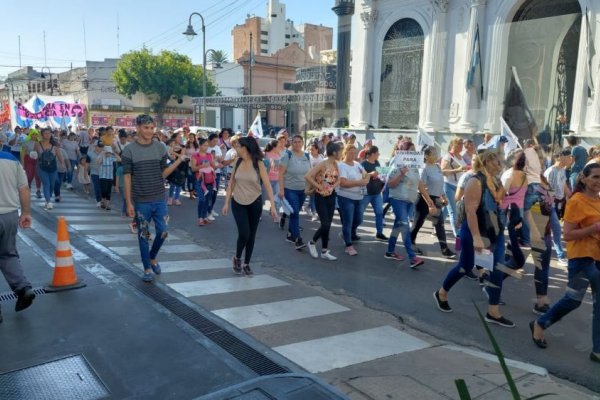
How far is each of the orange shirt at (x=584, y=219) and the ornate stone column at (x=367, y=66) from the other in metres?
18.6

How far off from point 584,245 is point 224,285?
373 cm

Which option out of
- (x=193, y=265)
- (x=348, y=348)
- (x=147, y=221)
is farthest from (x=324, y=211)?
(x=348, y=348)

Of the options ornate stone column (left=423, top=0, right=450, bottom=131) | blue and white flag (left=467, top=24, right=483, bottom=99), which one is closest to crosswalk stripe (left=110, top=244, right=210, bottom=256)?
blue and white flag (left=467, top=24, right=483, bottom=99)

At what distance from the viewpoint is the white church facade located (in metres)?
15.1

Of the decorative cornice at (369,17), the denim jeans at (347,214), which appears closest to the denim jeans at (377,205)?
the denim jeans at (347,214)

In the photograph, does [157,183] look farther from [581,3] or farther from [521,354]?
[581,3]

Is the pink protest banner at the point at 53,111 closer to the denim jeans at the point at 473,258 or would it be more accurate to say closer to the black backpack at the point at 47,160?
the black backpack at the point at 47,160

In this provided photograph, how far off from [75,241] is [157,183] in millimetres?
3116

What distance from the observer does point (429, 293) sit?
593cm

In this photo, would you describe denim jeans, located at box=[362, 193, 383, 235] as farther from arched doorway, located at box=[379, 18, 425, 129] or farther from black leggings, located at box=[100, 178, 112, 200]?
arched doorway, located at box=[379, 18, 425, 129]

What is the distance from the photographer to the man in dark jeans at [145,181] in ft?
18.5

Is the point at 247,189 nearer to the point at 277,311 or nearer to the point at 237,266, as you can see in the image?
the point at 237,266

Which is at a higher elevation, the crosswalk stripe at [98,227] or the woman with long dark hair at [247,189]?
the woman with long dark hair at [247,189]

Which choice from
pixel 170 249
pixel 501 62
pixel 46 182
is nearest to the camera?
pixel 170 249
